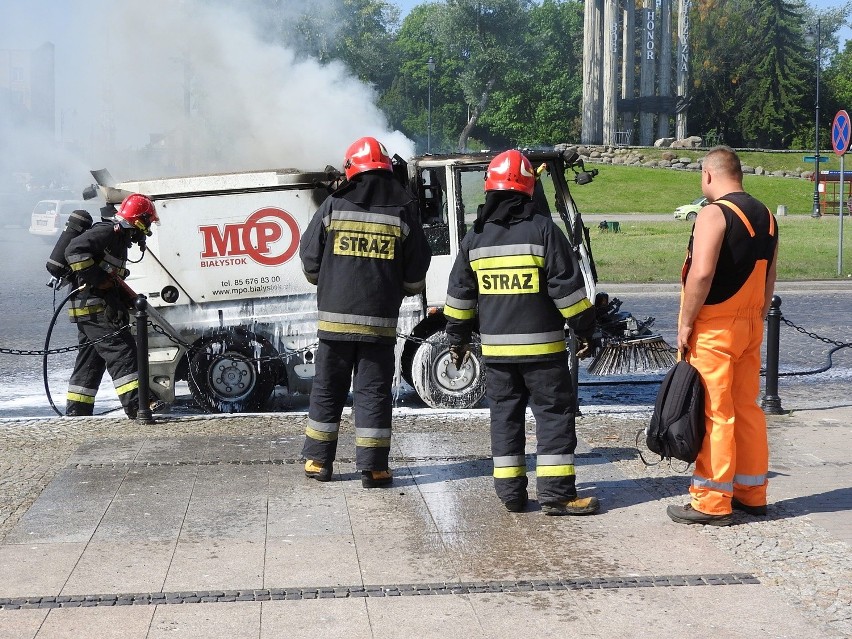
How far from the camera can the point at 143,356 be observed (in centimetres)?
823

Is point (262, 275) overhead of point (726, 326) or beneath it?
overhead

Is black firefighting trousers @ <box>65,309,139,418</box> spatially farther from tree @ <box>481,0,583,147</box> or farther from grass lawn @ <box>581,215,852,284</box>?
tree @ <box>481,0,583,147</box>

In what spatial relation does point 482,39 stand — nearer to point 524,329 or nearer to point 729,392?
point 524,329

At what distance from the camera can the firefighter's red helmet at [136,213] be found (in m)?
8.24

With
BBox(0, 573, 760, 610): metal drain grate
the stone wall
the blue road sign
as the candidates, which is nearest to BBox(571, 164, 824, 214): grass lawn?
the stone wall

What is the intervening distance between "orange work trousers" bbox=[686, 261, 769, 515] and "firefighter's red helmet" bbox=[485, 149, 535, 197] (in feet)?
3.80

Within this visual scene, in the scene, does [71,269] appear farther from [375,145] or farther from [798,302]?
[798,302]

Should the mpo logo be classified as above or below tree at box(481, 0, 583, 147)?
below

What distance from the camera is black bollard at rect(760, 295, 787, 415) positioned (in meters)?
8.52

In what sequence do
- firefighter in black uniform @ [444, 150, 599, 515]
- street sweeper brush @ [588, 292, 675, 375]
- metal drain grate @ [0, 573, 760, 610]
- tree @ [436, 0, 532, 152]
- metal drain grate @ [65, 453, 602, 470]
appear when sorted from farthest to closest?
1. tree @ [436, 0, 532, 152]
2. street sweeper brush @ [588, 292, 675, 375]
3. metal drain grate @ [65, 453, 602, 470]
4. firefighter in black uniform @ [444, 150, 599, 515]
5. metal drain grate @ [0, 573, 760, 610]

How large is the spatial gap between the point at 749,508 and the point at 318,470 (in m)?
2.45

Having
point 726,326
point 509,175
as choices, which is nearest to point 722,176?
point 726,326

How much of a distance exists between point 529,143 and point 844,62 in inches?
1140

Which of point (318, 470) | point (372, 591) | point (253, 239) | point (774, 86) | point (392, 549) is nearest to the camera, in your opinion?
point (372, 591)
